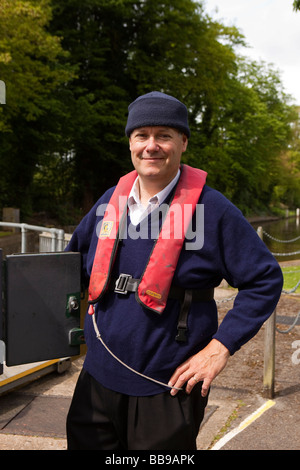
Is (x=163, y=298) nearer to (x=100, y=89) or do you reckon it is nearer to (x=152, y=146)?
(x=152, y=146)

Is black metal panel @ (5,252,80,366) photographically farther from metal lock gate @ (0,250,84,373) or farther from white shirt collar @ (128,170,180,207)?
white shirt collar @ (128,170,180,207)

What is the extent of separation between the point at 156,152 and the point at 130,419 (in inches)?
42.2

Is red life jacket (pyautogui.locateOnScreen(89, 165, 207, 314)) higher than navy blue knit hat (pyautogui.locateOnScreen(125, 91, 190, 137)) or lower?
lower

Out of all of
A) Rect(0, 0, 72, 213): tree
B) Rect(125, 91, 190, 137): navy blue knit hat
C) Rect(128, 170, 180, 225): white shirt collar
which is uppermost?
Rect(0, 0, 72, 213): tree

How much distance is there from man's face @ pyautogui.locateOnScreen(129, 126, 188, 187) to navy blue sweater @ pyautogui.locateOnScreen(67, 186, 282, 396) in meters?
0.20

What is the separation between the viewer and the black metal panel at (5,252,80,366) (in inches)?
81.5

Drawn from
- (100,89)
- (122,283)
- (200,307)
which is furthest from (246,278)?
(100,89)

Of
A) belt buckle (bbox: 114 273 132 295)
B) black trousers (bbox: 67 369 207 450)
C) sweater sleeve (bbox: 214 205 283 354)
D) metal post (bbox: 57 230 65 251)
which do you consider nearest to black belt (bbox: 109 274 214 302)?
belt buckle (bbox: 114 273 132 295)

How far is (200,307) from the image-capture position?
2.08 meters

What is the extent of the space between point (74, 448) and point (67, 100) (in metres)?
20.7

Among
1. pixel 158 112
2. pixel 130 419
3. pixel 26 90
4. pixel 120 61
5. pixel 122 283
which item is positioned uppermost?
pixel 120 61

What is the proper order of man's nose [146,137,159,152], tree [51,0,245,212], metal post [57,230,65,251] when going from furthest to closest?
tree [51,0,245,212] < metal post [57,230,65,251] < man's nose [146,137,159,152]

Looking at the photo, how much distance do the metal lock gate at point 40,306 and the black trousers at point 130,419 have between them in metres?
0.22

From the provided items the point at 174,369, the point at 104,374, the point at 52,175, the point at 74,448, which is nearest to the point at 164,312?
the point at 174,369
